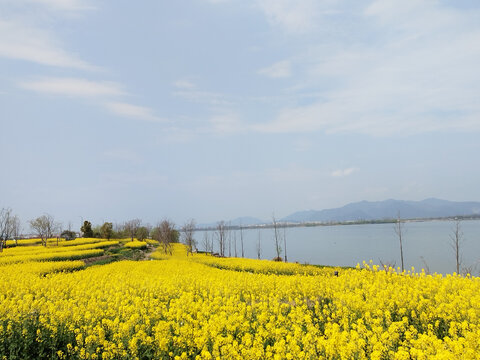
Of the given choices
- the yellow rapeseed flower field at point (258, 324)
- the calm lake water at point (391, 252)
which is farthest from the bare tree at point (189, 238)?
the yellow rapeseed flower field at point (258, 324)

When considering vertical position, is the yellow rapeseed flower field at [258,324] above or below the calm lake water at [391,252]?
above

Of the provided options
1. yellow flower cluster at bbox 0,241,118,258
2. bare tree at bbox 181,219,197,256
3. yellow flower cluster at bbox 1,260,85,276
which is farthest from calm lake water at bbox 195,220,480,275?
yellow flower cluster at bbox 1,260,85,276

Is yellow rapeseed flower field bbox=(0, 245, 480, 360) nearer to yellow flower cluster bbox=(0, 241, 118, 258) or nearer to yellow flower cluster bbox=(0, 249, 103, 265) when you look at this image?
yellow flower cluster bbox=(0, 249, 103, 265)

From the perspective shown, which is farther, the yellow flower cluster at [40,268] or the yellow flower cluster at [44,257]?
the yellow flower cluster at [44,257]

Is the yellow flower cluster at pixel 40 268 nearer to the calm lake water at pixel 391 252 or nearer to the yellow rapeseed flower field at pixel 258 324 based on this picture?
the yellow rapeseed flower field at pixel 258 324

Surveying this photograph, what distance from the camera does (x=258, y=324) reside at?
23.5ft

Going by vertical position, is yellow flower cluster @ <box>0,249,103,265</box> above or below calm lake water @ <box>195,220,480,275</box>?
above

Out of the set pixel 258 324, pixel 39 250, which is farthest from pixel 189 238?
pixel 258 324

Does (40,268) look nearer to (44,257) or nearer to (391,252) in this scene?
(44,257)

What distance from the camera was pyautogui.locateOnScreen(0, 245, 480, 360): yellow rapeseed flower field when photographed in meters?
5.08

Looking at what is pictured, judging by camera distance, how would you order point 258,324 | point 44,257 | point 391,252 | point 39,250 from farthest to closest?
point 391,252
point 39,250
point 44,257
point 258,324

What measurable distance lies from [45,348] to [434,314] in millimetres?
9357

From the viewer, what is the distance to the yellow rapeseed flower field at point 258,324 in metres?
5.08

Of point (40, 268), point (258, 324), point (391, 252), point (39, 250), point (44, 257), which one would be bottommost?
point (391, 252)
